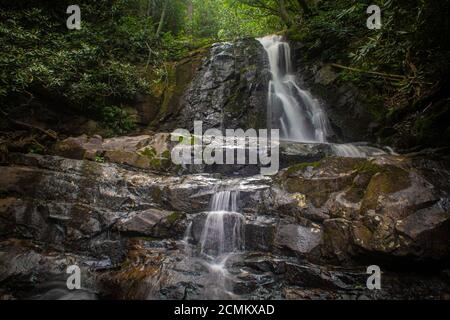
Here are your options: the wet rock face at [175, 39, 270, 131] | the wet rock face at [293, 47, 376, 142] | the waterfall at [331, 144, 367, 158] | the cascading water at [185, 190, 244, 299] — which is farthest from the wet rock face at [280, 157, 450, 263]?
the wet rock face at [175, 39, 270, 131]

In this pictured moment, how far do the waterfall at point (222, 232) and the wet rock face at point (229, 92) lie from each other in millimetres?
4670

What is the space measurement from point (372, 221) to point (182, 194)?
11.6 feet

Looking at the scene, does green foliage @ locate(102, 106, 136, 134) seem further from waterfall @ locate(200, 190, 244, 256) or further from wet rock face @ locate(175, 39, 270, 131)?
waterfall @ locate(200, 190, 244, 256)

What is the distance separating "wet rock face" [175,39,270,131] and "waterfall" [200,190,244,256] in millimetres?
4670

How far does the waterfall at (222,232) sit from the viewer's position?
536cm

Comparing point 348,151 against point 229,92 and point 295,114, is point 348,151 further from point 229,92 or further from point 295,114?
point 229,92

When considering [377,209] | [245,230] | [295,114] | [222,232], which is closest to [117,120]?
[295,114]

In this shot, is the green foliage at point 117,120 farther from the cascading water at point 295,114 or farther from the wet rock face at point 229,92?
the cascading water at point 295,114

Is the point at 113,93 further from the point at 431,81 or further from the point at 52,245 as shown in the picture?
the point at 431,81

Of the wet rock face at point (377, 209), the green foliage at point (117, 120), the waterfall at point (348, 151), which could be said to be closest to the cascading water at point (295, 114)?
the waterfall at point (348, 151)

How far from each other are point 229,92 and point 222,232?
6060 millimetres

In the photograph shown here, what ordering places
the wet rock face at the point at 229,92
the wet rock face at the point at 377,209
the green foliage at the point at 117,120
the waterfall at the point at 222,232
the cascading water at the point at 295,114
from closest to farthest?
the wet rock face at the point at 377,209, the waterfall at the point at 222,232, the green foliage at the point at 117,120, the cascading water at the point at 295,114, the wet rock face at the point at 229,92

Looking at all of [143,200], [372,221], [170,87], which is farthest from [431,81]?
[170,87]

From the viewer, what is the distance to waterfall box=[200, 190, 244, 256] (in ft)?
17.6
